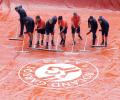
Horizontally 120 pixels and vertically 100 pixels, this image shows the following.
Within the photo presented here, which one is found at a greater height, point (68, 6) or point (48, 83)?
point (68, 6)

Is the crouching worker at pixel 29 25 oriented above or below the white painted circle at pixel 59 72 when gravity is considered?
above

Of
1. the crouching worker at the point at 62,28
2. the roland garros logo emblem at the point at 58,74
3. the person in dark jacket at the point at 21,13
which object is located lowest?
the roland garros logo emblem at the point at 58,74

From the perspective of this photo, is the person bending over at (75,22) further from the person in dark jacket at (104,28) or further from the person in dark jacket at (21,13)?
the person in dark jacket at (21,13)

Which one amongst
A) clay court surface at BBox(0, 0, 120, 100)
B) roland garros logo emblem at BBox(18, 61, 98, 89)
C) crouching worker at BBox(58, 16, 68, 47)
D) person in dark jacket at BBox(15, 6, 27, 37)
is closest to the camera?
clay court surface at BBox(0, 0, 120, 100)

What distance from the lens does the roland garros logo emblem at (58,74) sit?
267 centimetres

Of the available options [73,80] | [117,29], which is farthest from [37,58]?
[117,29]

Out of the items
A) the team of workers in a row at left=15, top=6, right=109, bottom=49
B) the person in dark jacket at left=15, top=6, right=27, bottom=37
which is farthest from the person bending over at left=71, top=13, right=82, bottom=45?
the person in dark jacket at left=15, top=6, right=27, bottom=37

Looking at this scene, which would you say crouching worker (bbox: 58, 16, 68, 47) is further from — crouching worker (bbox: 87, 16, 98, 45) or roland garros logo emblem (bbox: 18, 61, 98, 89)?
roland garros logo emblem (bbox: 18, 61, 98, 89)

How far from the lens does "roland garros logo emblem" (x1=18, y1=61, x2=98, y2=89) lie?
8.77 ft

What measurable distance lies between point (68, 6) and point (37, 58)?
5.30 feet

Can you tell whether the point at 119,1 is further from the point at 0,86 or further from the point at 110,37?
the point at 0,86

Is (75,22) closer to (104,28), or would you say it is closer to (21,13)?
(104,28)

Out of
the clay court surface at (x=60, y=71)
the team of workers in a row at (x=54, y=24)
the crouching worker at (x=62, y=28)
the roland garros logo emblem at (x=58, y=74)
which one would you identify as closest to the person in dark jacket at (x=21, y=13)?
the team of workers in a row at (x=54, y=24)

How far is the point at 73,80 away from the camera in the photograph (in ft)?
8.89
